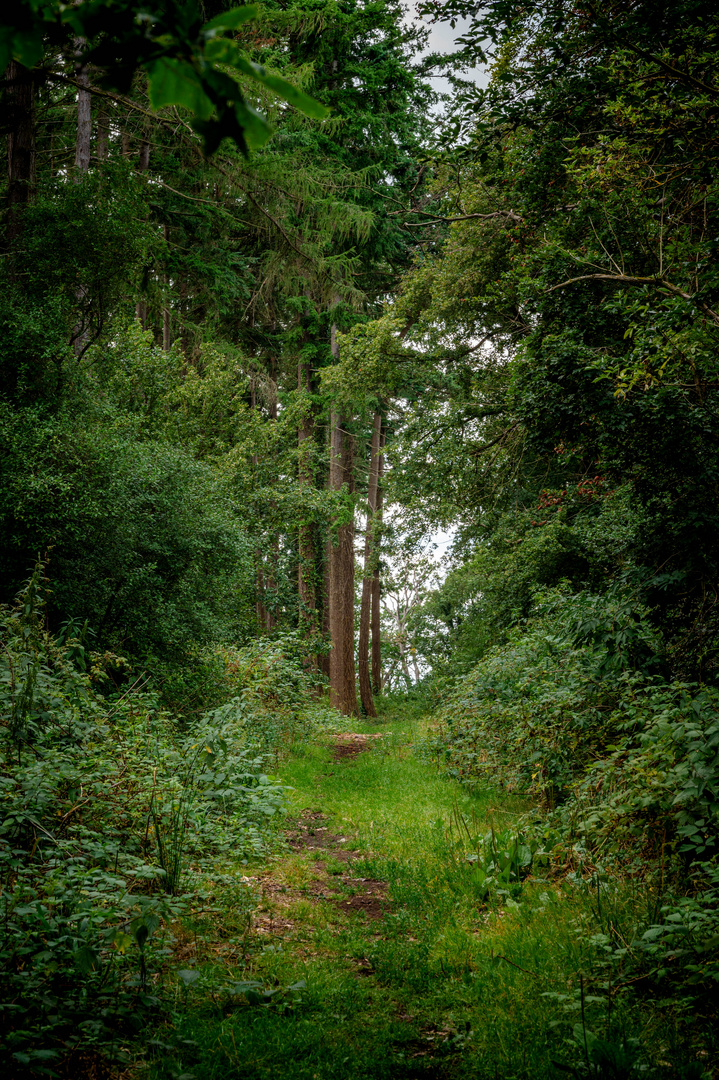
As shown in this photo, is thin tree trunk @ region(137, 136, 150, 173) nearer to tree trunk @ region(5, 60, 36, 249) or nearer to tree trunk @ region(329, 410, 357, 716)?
tree trunk @ region(5, 60, 36, 249)

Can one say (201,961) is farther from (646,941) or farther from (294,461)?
(294,461)

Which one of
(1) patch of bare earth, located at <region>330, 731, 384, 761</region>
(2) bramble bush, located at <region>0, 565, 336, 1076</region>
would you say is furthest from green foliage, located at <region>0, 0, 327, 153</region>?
(1) patch of bare earth, located at <region>330, 731, 384, 761</region>

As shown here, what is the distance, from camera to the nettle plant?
10.1 feet

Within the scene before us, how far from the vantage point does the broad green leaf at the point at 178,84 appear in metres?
1.48

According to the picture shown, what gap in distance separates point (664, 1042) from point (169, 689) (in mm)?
8187

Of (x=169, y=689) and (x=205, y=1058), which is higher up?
(x=169, y=689)

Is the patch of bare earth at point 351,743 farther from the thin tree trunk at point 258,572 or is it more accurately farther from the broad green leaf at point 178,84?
the broad green leaf at point 178,84

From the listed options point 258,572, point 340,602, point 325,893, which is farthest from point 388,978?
point 258,572

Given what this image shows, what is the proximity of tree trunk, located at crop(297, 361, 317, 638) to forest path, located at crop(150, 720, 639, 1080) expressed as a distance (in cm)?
1180

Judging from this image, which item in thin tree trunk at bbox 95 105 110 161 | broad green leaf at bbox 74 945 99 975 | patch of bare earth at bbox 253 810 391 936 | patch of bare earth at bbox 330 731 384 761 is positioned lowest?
patch of bare earth at bbox 330 731 384 761

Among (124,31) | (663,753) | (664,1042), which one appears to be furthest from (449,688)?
(124,31)

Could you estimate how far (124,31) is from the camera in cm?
148

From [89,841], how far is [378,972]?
2.00 m

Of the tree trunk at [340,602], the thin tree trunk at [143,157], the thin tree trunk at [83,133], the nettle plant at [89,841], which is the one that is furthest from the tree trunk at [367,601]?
the nettle plant at [89,841]
